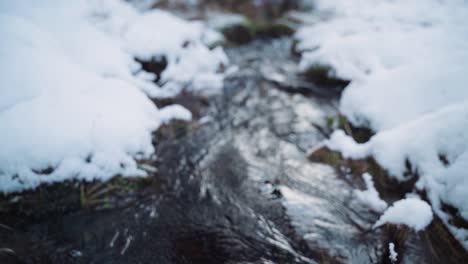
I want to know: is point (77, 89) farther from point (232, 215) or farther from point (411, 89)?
point (411, 89)

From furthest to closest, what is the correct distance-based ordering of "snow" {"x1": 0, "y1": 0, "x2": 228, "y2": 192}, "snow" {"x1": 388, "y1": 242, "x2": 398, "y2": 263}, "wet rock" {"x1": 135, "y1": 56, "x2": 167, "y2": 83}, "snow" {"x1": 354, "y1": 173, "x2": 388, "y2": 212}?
"wet rock" {"x1": 135, "y1": 56, "x2": 167, "y2": 83} < "snow" {"x1": 354, "y1": 173, "x2": 388, "y2": 212} < "snow" {"x1": 0, "y1": 0, "x2": 228, "y2": 192} < "snow" {"x1": 388, "y1": 242, "x2": 398, "y2": 263}

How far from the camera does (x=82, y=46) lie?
12.9 feet

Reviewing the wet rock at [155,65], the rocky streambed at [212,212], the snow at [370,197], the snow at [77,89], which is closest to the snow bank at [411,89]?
the snow at [370,197]

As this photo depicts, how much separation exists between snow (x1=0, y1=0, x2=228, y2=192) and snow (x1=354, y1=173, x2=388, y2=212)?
2.45 meters

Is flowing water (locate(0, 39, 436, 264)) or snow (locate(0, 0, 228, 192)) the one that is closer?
flowing water (locate(0, 39, 436, 264))

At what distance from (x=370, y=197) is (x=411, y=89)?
1774mm

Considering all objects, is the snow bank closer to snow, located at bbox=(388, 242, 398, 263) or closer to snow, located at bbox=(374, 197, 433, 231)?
snow, located at bbox=(374, 197, 433, 231)

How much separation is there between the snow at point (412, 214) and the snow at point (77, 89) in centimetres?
265

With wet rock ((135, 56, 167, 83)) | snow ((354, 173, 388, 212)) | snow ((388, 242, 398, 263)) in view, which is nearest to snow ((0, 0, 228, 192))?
wet rock ((135, 56, 167, 83))

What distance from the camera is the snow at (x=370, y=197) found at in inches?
112

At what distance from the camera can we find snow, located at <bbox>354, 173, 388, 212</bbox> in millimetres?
2844

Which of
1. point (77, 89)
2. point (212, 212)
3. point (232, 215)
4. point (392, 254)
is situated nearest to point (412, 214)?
point (392, 254)

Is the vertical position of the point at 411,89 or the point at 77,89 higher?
the point at 411,89

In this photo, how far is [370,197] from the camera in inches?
116
